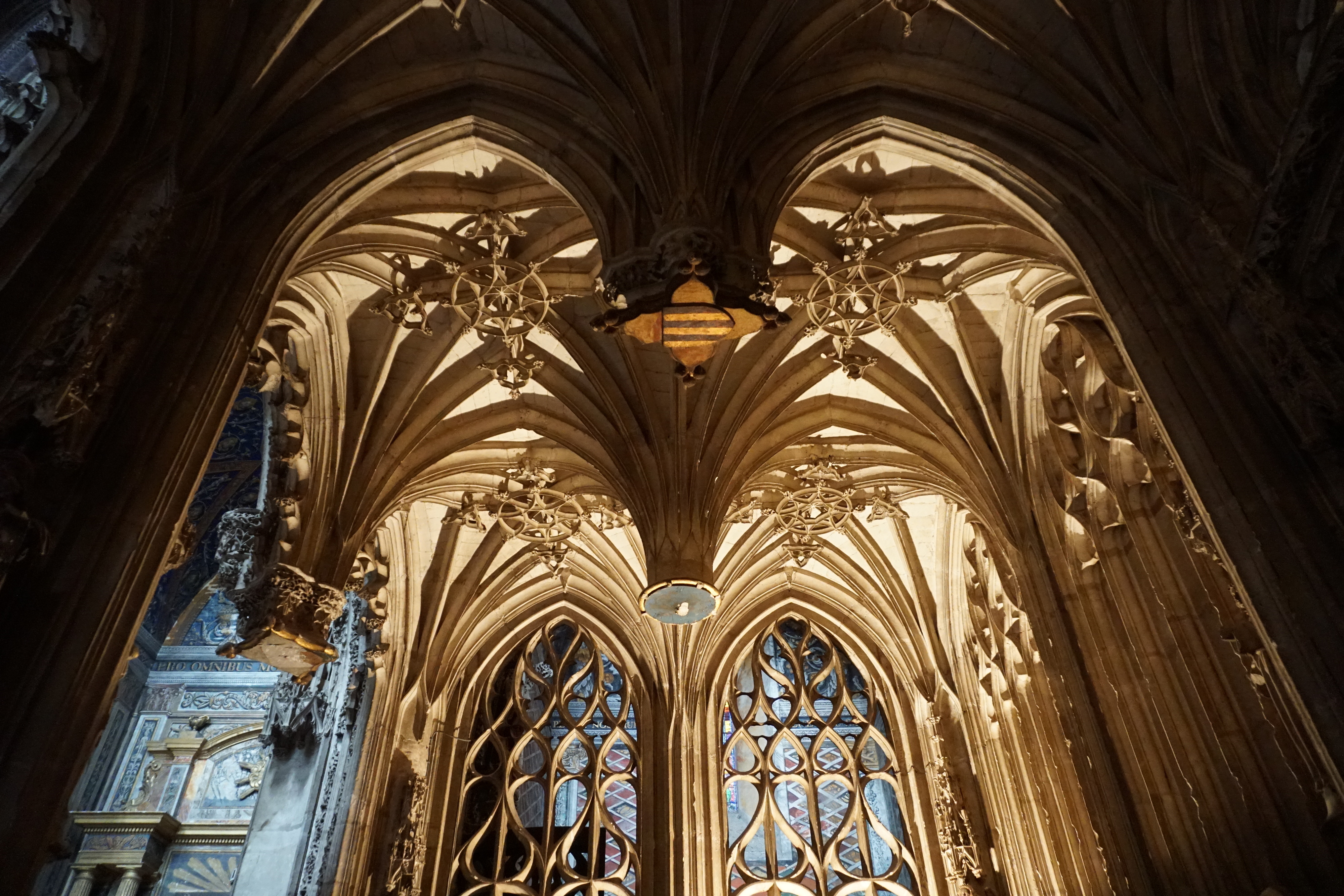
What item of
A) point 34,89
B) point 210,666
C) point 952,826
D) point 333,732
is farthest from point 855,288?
point 210,666

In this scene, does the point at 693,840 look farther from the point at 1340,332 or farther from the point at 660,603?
the point at 1340,332

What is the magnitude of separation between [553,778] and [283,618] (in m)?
5.44

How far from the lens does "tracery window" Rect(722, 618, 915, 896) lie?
40.4 feet

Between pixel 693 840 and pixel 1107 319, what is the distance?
28.5ft

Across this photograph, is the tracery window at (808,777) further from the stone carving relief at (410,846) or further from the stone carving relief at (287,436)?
the stone carving relief at (287,436)

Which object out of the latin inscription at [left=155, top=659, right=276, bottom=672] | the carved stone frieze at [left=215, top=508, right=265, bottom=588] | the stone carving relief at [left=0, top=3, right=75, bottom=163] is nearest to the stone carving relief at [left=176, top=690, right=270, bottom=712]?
the latin inscription at [left=155, top=659, right=276, bottom=672]

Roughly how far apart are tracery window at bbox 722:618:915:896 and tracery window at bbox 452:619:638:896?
1.54 m

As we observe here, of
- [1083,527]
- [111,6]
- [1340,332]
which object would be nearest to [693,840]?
[1083,527]

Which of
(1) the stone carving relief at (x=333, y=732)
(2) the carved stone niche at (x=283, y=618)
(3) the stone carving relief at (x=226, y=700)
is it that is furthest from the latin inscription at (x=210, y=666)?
(2) the carved stone niche at (x=283, y=618)

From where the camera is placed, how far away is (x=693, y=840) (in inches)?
474

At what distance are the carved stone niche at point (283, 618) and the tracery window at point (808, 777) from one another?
6.19m

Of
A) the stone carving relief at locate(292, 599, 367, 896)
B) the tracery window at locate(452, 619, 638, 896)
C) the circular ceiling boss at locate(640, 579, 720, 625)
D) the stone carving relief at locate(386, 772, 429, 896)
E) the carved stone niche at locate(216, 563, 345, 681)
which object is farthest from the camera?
the tracery window at locate(452, 619, 638, 896)

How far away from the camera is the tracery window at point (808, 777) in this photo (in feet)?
40.4

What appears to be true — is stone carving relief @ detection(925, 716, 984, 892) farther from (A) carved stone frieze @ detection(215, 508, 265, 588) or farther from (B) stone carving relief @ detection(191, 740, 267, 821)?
(B) stone carving relief @ detection(191, 740, 267, 821)
